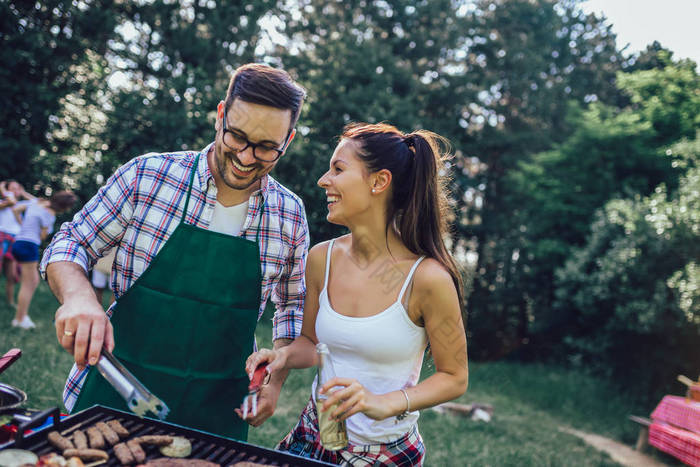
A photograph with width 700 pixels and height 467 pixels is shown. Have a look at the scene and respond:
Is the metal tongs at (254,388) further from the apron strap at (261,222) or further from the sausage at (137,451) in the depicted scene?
the apron strap at (261,222)

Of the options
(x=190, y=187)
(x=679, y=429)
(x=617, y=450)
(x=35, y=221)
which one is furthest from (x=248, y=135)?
(x=617, y=450)

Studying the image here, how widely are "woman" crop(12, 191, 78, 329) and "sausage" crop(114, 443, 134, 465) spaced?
6584 millimetres

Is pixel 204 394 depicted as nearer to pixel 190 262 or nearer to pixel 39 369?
pixel 190 262

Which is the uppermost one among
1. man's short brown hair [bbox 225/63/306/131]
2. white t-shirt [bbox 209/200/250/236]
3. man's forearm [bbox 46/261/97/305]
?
man's short brown hair [bbox 225/63/306/131]

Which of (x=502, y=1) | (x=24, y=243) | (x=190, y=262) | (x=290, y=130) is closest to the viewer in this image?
(x=190, y=262)

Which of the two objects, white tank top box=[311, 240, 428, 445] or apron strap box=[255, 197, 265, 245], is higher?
apron strap box=[255, 197, 265, 245]

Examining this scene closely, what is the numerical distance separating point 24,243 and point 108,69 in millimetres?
7947

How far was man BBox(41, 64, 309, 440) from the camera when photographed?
2.12 metres

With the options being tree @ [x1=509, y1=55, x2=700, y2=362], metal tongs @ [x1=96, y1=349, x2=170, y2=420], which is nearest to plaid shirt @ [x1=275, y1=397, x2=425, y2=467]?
metal tongs @ [x1=96, y1=349, x2=170, y2=420]

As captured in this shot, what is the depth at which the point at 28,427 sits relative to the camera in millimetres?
1543

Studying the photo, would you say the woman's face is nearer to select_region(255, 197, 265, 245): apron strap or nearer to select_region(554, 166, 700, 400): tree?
select_region(255, 197, 265, 245): apron strap

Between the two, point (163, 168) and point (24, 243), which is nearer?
point (163, 168)

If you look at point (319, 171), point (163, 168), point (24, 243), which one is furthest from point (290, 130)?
point (319, 171)

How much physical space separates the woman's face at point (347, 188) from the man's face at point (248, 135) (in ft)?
0.93
